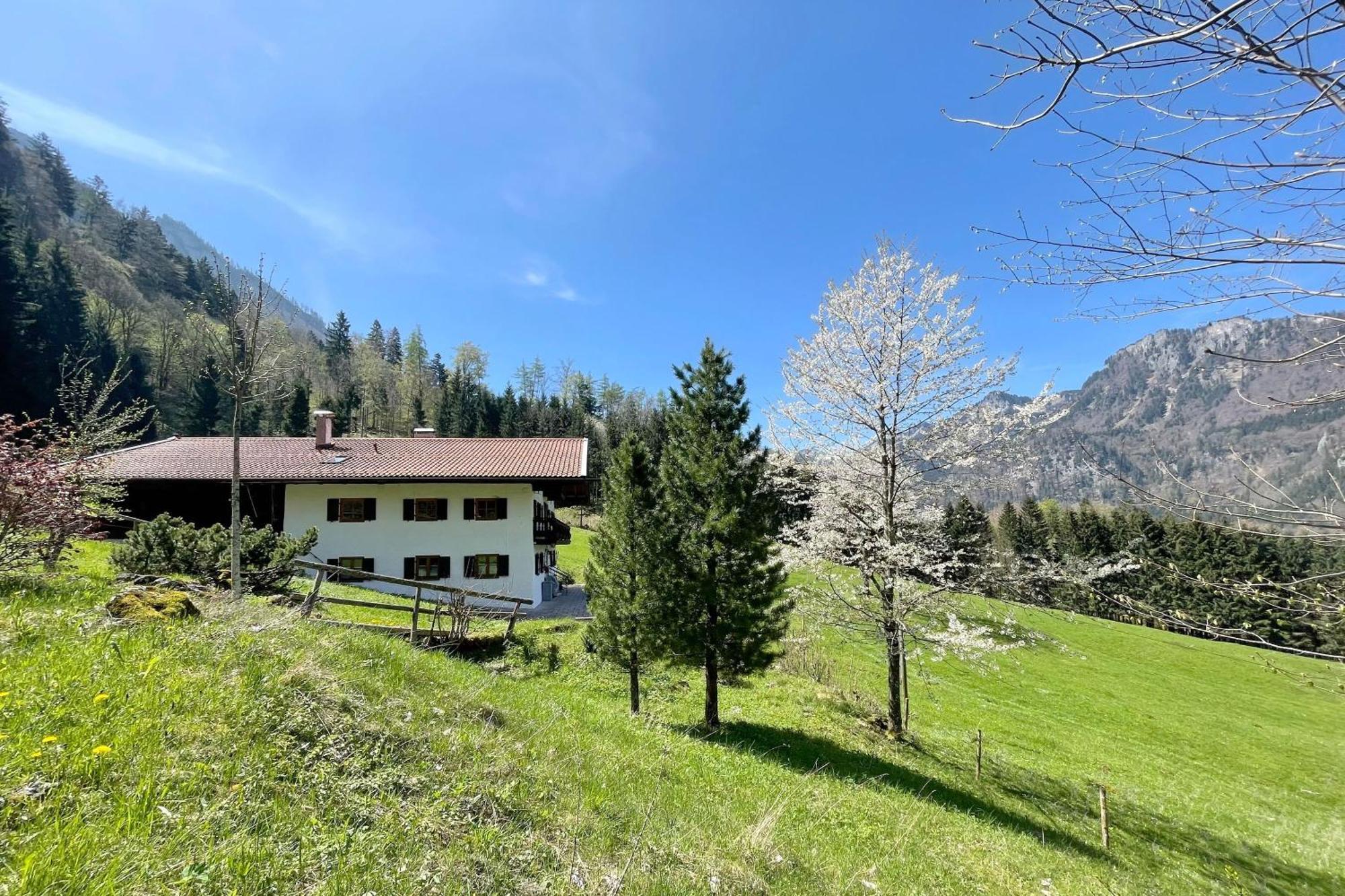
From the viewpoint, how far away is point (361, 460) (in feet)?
82.5

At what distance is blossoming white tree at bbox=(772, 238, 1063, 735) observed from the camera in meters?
10.1

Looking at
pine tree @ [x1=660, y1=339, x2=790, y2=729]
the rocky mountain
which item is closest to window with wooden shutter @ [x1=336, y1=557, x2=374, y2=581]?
pine tree @ [x1=660, y1=339, x2=790, y2=729]

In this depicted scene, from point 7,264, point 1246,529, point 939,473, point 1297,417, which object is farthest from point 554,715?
point 7,264

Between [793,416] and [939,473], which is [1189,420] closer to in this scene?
[939,473]

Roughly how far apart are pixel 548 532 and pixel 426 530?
559 cm

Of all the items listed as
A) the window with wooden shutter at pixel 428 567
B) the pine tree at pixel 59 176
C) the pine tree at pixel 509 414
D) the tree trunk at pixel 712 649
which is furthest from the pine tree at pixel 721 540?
the pine tree at pixel 59 176

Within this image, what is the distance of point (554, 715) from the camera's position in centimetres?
677

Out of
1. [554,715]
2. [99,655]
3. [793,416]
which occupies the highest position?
[793,416]

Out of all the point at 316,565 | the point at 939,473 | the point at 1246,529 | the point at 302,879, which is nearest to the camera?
the point at 302,879

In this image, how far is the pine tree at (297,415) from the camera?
5716 cm

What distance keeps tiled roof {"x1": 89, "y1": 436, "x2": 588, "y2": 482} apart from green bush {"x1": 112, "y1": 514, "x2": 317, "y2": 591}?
27.6 feet

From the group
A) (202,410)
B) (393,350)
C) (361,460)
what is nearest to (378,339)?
(393,350)

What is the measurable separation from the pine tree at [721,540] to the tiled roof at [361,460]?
12.7m

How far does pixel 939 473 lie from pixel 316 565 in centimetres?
1333
